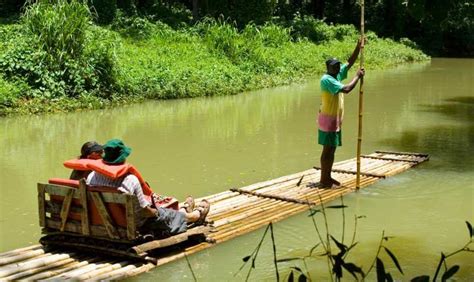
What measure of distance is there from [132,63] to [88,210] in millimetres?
12653

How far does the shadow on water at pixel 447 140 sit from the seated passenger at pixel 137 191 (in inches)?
196

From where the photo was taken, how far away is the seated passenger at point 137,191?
5098 millimetres

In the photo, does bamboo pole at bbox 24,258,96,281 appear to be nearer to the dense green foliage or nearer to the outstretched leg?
the outstretched leg

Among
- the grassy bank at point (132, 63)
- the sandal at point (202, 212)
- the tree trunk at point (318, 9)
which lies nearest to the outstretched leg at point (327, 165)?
the sandal at point (202, 212)

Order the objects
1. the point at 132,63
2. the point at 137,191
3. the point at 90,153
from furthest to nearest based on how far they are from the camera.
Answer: the point at 132,63 < the point at 90,153 < the point at 137,191

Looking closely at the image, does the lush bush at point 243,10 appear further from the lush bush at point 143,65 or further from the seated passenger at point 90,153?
the seated passenger at point 90,153

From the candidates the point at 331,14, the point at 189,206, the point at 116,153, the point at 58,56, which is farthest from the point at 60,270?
the point at 331,14

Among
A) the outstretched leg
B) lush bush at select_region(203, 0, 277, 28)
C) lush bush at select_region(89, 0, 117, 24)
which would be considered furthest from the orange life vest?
lush bush at select_region(203, 0, 277, 28)

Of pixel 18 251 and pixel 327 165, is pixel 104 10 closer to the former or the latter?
pixel 327 165

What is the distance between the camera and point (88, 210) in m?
5.18

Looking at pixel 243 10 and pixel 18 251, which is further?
pixel 243 10

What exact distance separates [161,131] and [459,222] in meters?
6.65

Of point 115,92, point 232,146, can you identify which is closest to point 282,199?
point 232,146

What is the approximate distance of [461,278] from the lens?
521 centimetres
